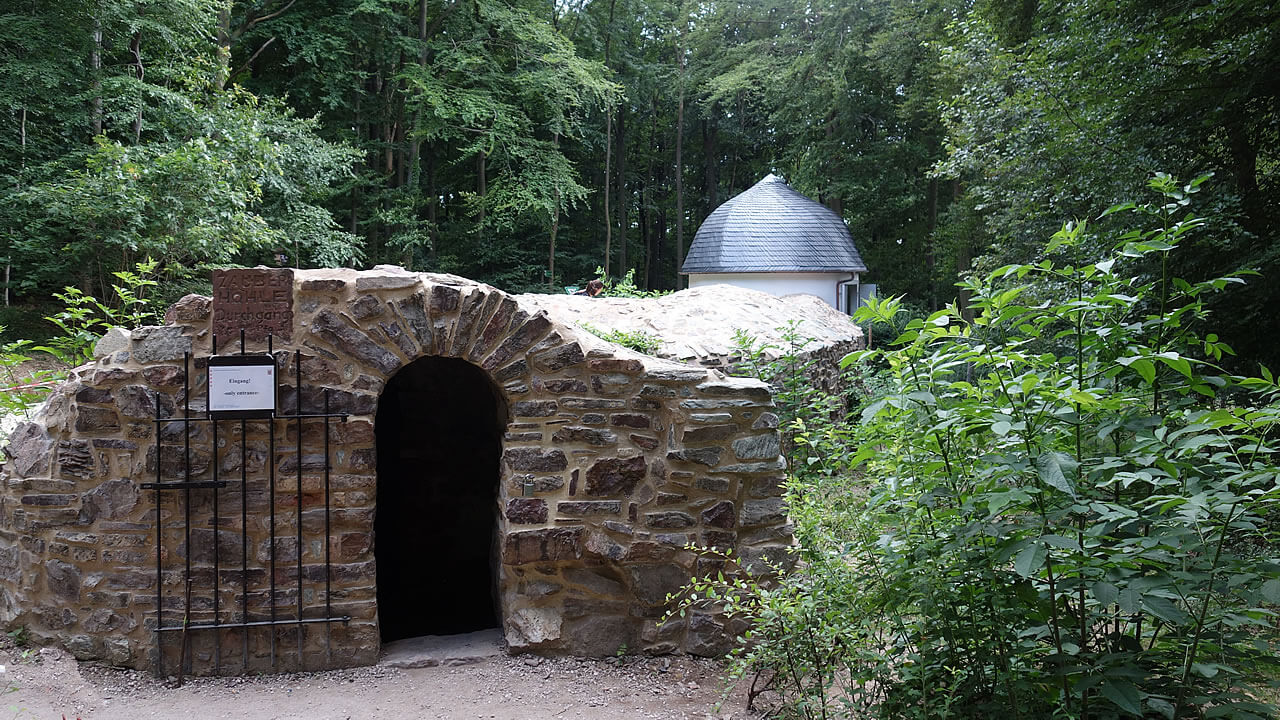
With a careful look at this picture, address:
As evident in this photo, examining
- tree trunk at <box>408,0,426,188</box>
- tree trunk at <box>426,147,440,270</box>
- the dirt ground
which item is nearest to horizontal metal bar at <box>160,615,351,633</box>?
the dirt ground

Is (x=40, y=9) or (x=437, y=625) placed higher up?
(x=40, y=9)

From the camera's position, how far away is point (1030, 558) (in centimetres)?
204

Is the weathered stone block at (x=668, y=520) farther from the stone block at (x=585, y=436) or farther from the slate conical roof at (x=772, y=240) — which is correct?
the slate conical roof at (x=772, y=240)

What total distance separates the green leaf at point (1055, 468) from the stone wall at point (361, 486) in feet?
7.83

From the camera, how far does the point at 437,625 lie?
5555 mm

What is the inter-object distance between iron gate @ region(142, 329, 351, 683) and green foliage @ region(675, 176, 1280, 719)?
262 centimetres

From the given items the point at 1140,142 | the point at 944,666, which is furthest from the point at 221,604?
the point at 1140,142

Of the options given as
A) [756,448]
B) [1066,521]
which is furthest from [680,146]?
[1066,521]

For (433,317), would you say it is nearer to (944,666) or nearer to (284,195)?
(944,666)

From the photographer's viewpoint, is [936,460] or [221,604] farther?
[221,604]

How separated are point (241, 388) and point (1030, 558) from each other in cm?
356

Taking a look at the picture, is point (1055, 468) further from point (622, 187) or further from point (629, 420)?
point (622, 187)

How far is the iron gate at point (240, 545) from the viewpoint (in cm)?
398

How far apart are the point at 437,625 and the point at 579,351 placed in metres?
2.51
